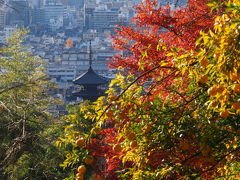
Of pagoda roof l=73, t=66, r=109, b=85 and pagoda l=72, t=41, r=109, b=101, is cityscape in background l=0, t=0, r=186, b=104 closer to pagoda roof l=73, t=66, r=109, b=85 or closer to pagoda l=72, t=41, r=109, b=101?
pagoda l=72, t=41, r=109, b=101

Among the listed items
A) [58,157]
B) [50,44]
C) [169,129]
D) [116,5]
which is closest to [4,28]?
[50,44]

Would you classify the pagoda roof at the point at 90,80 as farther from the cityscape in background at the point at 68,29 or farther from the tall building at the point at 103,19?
the tall building at the point at 103,19

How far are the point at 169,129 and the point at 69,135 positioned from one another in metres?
0.53

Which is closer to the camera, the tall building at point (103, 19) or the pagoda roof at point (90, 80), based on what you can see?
the pagoda roof at point (90, 80)

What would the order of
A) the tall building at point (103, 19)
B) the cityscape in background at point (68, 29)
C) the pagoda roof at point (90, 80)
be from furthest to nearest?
the tall building at point (103, 19)
the cityscape in background at point (68, 29)
the pagoda roof at point (90, 80)

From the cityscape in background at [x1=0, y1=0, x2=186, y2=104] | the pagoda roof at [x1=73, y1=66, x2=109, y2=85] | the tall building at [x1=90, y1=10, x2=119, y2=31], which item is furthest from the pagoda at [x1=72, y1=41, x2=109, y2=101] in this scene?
the tall building at [x1=90, y1=10, x2=119, y2=31]

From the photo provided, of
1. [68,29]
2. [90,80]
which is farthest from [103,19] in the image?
[90,80]

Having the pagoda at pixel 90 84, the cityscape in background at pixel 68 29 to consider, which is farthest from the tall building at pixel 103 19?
the pagoda at pixel 90 84

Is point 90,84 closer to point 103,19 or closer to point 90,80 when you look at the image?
point 90,80

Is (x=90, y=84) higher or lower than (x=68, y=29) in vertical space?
higher

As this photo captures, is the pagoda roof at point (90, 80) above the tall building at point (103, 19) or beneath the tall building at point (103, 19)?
above

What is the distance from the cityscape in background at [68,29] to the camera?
58.6 metres

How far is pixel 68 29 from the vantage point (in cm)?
8356

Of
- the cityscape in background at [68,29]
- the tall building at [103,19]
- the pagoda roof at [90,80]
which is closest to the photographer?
the pagoda roof at [90,80]
